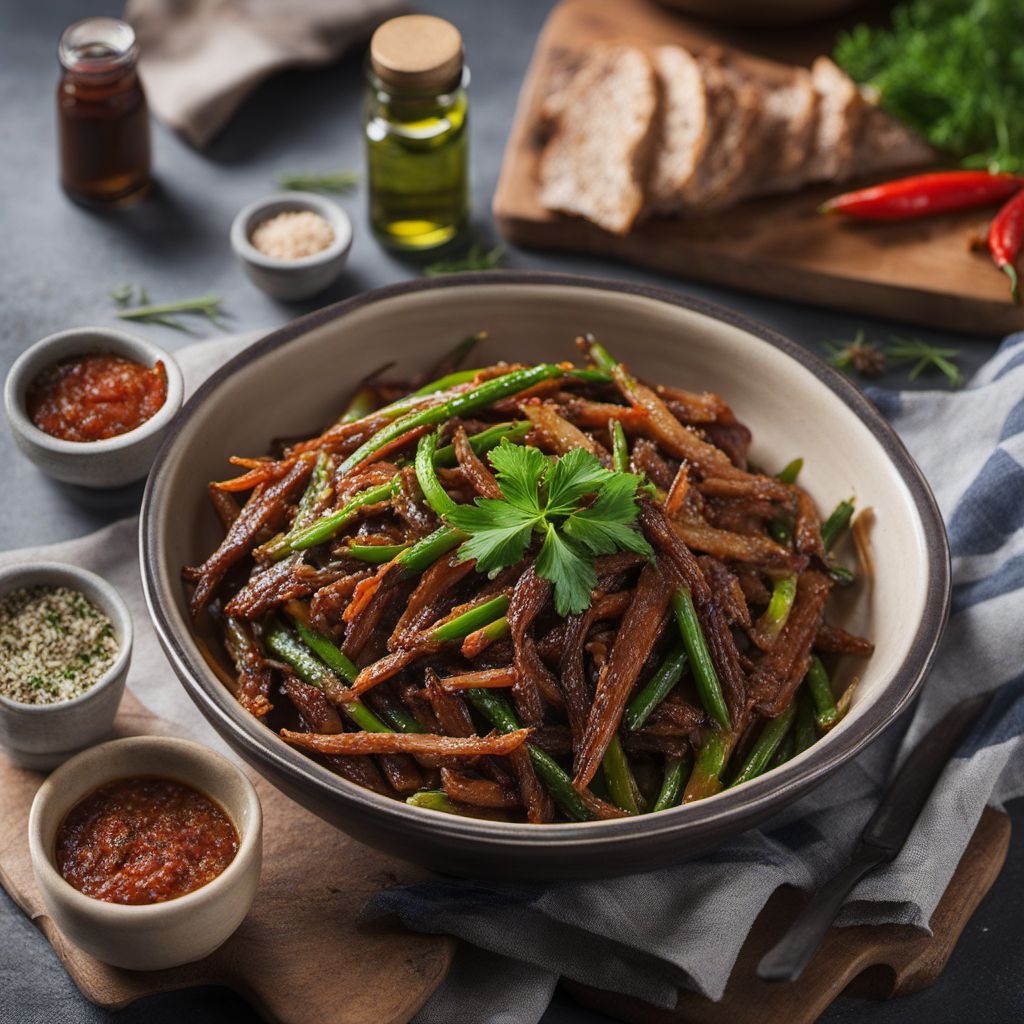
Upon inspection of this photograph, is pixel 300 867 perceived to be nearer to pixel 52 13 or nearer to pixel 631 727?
pixel 631 727

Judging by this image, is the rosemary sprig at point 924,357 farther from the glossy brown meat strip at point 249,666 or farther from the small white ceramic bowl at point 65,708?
the small white ceramic bowl at point 65,708

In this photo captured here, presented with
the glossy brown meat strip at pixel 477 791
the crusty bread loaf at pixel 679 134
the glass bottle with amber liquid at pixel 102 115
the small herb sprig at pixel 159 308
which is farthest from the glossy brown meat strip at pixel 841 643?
the glass bottle with amber liquid at pixel 102 115

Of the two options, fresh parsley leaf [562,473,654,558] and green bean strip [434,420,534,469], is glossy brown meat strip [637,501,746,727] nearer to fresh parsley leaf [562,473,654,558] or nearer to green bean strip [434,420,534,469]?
fresh parsley leaf [562,473,654,558]

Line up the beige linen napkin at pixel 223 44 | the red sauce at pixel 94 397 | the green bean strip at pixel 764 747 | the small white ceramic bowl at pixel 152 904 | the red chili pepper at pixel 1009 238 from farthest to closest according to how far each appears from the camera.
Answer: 1. the beige linen napkin at pixel 223 44
2. the red chili pepper at pixel 1009 238
3. the red sauce at pixel 94 397
4. the green bean strip at pixel 764 747
5. the small white ceramic bowl at pixel 152 904

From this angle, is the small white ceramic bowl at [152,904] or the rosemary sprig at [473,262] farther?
the rosemary sprig at [473,262]

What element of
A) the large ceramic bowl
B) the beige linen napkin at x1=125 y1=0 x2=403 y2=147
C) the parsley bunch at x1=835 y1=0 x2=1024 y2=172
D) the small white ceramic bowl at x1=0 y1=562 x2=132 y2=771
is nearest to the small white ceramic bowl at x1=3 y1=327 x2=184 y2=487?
the large ceramic bowl

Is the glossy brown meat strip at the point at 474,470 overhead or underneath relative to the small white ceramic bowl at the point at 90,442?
overhead
